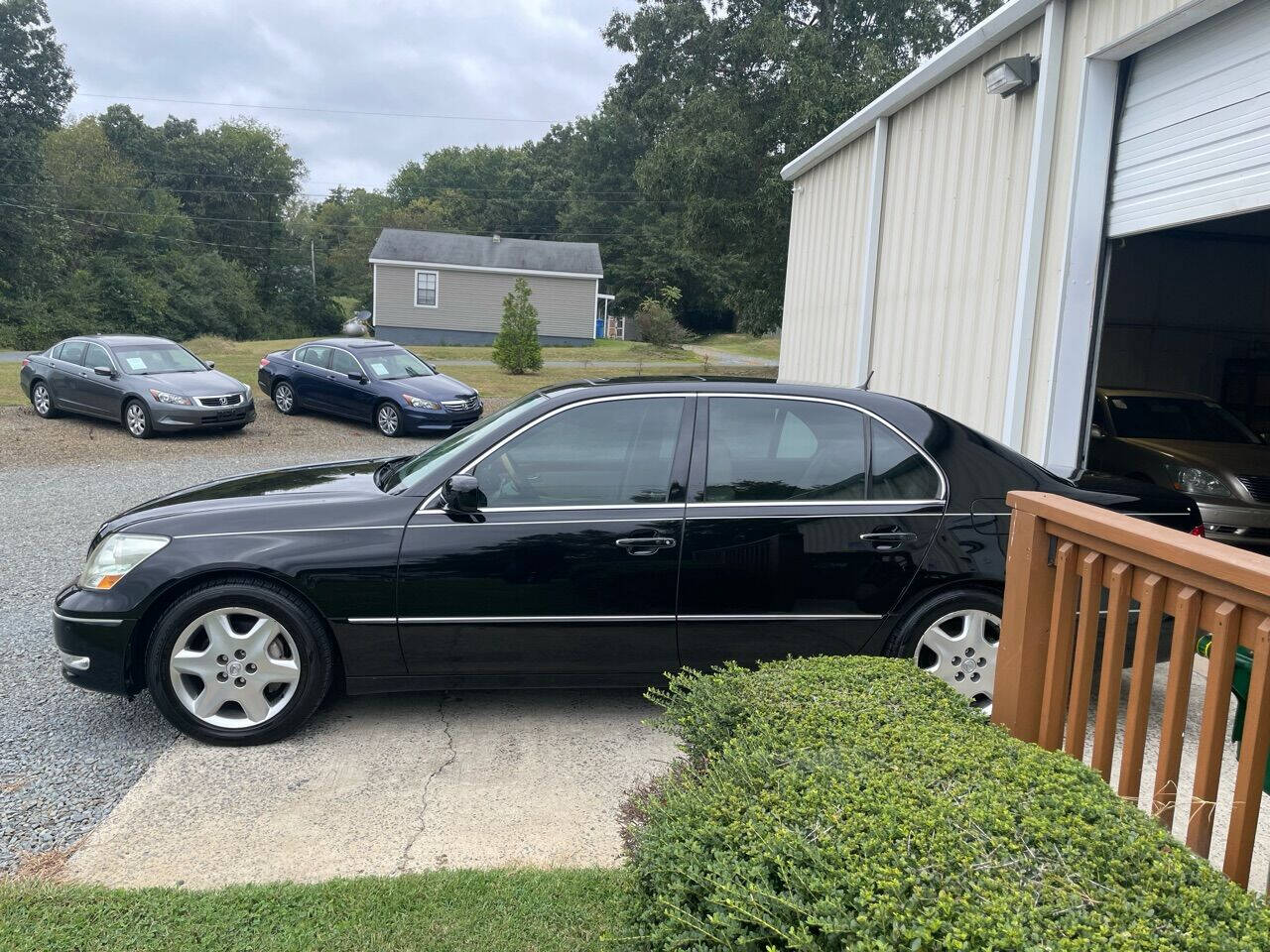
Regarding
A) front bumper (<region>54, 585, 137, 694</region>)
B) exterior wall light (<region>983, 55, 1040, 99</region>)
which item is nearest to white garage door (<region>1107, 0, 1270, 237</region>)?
exterior wall light (<region>983, 55, 1040, 99</region>)

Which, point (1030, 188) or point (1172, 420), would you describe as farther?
point (1172, 420)

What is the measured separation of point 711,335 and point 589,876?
2124 inches

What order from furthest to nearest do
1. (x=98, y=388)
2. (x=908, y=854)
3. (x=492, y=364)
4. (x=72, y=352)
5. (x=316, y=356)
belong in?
(x=492, y=364) → (x=316, y=356) → (x=72, y=352) → (x=98, y=388) → (x=908, y=854)

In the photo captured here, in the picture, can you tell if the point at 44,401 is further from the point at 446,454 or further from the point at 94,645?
the point at 446,454

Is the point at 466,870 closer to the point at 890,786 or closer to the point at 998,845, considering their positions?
the point at 890,786

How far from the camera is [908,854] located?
1.85 metres

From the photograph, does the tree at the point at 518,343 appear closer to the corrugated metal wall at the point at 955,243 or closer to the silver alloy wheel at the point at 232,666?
the corrugated metal wall at the point at 955,243

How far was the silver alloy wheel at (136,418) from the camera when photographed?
569 inches

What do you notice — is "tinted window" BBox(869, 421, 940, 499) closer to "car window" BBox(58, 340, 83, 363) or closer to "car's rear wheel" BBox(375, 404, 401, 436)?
"car's rear wheel" BBox(375, 404, 401, 436)

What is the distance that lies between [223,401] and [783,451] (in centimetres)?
1279

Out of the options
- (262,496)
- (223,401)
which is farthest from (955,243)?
(223,401)

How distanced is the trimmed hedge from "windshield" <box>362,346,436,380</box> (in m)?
15.2

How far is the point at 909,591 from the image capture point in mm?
4270

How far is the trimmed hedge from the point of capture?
5.50 feet
